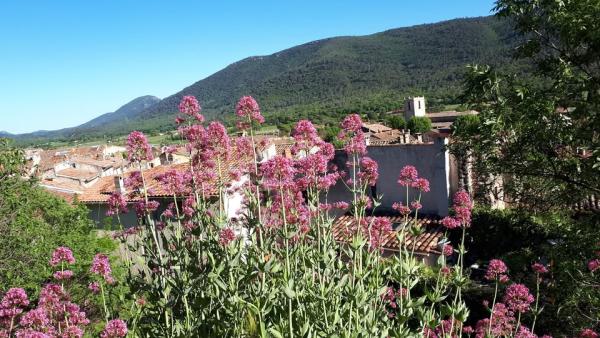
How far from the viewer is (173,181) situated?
4695 mm

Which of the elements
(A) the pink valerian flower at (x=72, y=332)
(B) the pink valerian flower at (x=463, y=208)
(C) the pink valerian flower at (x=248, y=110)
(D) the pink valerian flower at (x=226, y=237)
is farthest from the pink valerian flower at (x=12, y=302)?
(B) the pink valerian flower at (x=463, y=208)

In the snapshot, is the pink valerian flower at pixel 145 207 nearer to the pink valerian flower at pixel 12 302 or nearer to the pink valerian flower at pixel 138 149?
the pink valerian flower at pixel 138 149

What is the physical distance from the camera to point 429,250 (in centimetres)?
1520

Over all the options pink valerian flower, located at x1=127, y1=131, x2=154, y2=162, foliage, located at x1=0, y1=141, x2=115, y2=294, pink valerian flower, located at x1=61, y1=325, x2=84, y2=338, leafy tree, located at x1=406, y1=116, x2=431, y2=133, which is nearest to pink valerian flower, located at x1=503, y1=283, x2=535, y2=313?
pink valerian flower, located at x1=127, y1=131, x2=154, y2=162

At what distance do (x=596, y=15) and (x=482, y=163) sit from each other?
263 cm

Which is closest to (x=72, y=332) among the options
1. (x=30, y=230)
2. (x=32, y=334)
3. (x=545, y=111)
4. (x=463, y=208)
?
(x=32, y=334)

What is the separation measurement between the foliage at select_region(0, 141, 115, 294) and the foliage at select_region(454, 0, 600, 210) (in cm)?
857

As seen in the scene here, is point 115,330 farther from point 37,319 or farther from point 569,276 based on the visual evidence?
point 569,276

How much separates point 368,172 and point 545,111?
3341 millimetres

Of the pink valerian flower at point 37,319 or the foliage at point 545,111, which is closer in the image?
the pink valerian flower at point 37,319

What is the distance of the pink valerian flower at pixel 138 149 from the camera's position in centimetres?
446

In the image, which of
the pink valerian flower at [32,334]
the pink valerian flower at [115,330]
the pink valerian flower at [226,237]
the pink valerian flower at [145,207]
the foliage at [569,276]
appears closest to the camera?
the pink valerian flower at [32,334]

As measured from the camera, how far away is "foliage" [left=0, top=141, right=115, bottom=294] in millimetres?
9031

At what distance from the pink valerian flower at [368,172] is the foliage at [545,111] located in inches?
101
